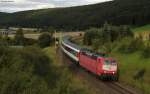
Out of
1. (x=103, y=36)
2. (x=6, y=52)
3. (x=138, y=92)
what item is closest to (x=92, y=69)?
(x=138, y=92)

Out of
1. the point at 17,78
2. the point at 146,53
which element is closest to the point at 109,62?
the point at 146,53

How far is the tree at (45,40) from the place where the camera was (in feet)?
379

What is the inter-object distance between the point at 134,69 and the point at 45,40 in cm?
7292

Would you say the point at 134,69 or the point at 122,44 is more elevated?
the point at 122,44

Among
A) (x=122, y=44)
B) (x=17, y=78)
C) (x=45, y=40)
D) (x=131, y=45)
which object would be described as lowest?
(x=45, y=40)

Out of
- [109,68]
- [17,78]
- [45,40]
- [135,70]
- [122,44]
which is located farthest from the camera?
[45,40]

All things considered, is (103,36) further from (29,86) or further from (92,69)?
(29,86)

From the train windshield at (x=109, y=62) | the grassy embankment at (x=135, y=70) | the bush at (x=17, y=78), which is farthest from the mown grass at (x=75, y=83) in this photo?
the grassy embankment at (x=135, y=70)

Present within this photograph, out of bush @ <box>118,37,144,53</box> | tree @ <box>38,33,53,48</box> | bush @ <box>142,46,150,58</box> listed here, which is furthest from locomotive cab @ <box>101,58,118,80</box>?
tree @ <box>38,33,53,48</box>

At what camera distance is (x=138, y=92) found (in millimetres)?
36250

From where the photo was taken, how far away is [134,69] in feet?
168

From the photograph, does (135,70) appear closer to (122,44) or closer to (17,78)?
(122,44)

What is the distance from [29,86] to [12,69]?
343 centimetres

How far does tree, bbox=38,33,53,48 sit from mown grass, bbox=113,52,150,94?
53.0m
